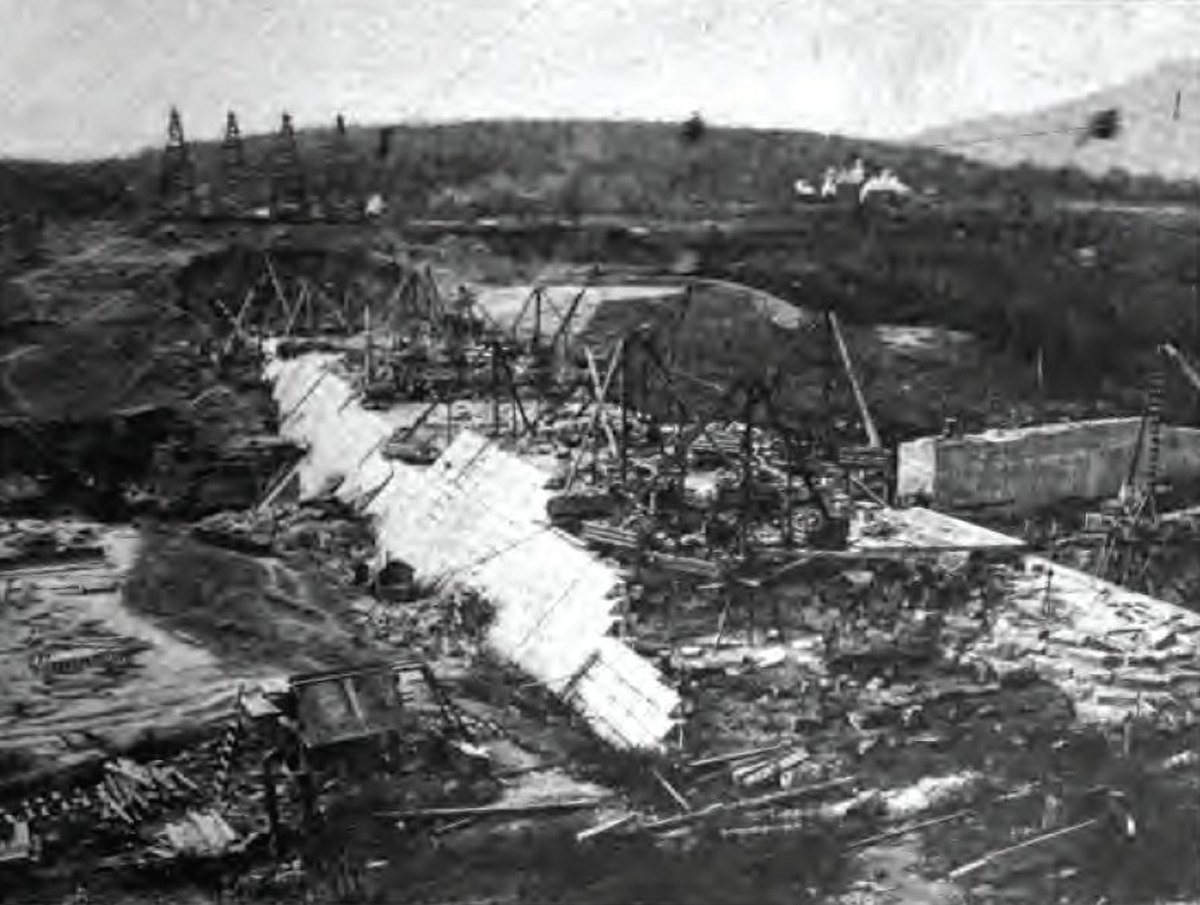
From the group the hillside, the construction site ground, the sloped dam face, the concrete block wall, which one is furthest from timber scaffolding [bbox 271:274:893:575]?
the hillside

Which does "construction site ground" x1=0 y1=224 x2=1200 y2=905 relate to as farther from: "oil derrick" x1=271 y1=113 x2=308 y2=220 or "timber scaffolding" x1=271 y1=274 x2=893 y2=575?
"timber scaffolding" x1=271 y1=274 x2=893 y2=575

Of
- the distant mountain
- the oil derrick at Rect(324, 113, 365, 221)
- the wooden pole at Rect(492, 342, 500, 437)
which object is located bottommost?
the wooden pole at Rect(492, 342, 500, 437)

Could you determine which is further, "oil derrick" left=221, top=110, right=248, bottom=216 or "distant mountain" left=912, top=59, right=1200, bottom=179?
"distant mountain" left=912, top=59, right=1200, bottom=179

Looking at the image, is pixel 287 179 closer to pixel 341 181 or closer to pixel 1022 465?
pixel 341 181

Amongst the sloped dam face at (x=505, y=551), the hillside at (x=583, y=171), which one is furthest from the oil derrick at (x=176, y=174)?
the sloped dam face at (x=505, y=551)

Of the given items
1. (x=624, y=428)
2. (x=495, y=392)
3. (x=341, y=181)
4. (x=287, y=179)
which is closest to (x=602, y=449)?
(x=495, y=392)

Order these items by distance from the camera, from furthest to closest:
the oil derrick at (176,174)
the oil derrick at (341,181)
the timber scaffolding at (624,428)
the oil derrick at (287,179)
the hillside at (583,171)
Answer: the timber scaffolding at (624,428), the oil derrick at (341,181), the hillside at (583,171), the oil derrick at (287,179), the oil derrick at (176,174)

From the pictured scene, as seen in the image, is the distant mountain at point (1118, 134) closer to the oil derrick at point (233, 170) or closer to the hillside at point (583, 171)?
the hillside at point (583, 171)

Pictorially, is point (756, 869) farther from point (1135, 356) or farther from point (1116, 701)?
point (1135, 356)
